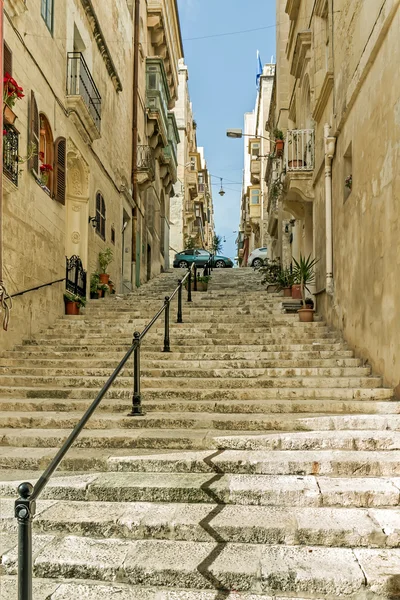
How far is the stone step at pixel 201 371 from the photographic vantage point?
7.26m

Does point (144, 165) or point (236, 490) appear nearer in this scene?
point (236, 490)

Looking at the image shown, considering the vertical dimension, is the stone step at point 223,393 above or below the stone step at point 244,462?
above

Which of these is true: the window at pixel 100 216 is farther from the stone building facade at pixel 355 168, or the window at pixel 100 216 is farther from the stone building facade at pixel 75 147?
the stone building facade at pixel 355 168

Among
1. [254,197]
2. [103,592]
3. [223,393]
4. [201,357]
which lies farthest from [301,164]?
[254,197]

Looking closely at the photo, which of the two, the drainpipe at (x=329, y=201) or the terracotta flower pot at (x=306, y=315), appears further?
→ the terracotta flower pot at (x=306, y=315)

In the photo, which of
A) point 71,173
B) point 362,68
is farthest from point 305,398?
point 71,173

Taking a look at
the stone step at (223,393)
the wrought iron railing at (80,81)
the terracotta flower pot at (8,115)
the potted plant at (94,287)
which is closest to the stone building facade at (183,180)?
the potted plant at (94,287)

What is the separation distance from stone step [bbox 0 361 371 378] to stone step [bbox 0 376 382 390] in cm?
1

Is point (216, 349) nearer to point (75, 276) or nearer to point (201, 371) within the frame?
point (201, 371)

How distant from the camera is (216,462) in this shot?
4.54 meters

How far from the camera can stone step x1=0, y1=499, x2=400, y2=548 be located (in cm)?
351

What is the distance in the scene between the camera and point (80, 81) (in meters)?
12.1

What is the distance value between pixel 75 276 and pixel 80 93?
4.06 meters

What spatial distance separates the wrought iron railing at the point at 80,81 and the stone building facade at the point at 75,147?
3cm
